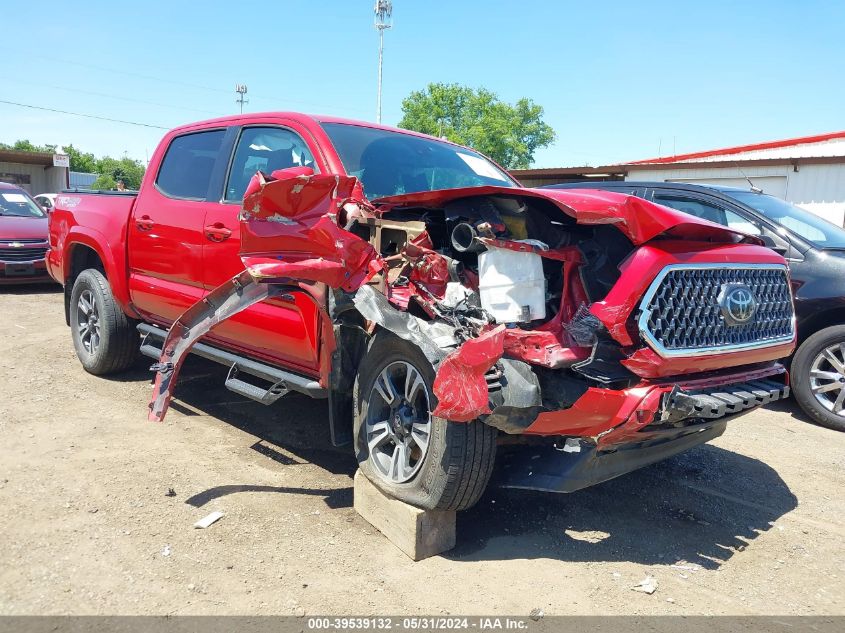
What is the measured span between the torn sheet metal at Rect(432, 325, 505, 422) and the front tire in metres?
0.21

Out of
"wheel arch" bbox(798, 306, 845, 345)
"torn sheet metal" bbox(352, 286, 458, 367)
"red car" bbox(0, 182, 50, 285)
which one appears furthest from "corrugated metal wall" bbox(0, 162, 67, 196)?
"wheel arch" bbox(798, 306, 845, 345)

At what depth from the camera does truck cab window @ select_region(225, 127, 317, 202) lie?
13.4ft

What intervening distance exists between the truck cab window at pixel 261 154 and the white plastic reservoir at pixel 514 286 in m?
1.59

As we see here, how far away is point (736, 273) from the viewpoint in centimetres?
309

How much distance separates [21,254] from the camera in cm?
1093

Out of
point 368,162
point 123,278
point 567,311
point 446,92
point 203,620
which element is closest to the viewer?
point 203,620

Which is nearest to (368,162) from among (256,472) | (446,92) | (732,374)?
(256,472)

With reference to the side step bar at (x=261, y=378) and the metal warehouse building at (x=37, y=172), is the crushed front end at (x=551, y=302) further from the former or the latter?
the metal warehouse building at (x=37, y=172)

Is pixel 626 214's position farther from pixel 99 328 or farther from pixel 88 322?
pixel 88 322

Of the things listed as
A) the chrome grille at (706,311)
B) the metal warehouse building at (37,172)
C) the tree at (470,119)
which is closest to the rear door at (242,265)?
the chrome grille at (706,311)

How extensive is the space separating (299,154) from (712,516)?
3.24m

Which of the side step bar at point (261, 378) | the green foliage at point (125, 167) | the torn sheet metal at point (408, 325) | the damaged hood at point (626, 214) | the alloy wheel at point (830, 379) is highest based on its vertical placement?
the green foliage at point (125, 167)

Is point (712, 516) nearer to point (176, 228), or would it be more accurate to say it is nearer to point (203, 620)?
point (203, 620)

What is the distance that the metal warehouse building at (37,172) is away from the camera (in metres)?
25.4
